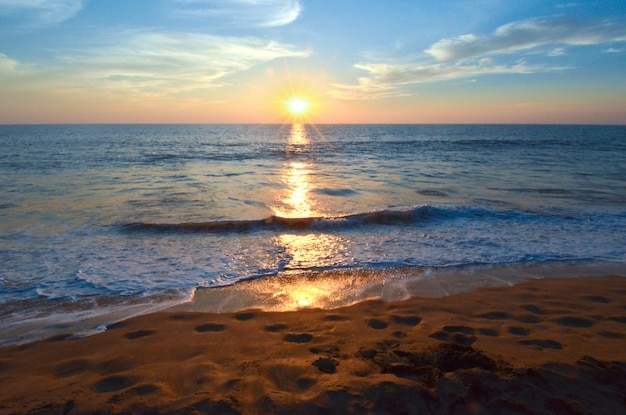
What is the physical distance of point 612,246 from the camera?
888 cm

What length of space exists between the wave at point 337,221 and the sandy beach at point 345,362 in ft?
16.7

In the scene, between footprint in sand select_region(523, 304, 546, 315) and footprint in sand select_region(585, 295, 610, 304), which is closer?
footprint in sand select_region(523, 304, 546, 315)

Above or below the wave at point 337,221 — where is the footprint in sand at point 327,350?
below

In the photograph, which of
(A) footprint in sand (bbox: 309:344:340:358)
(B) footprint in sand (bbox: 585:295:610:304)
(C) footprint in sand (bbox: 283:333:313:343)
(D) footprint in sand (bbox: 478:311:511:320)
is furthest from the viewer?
(B) footprint in sand (bbox: 585:295:610:304)

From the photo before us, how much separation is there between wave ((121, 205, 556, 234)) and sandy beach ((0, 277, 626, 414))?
5.10 meters

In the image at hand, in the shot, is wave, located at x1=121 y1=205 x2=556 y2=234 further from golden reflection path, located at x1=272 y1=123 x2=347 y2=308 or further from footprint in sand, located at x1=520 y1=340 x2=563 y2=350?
footprint in sand, located at x1=520 y1=340 x2=563 y2=350

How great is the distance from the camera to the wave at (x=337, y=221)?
34.0 feet

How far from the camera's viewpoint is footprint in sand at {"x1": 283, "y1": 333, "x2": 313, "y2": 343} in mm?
4621

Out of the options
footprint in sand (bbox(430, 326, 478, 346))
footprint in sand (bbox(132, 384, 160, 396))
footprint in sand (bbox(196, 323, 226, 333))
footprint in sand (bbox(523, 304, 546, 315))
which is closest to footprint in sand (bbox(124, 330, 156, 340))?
footprint in sand (bbox(196, 323, 226, 333))

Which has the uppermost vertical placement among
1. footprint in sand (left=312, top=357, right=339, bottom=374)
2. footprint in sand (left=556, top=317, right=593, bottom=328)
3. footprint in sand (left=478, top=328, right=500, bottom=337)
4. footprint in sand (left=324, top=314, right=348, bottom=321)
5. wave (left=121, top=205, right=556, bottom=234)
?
wave (left=121, top=205, right=556, bottom=234)

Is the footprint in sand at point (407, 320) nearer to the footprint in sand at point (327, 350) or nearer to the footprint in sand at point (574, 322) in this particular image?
the footprint in sand at point (327, 350)

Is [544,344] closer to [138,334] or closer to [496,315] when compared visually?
[496,315]

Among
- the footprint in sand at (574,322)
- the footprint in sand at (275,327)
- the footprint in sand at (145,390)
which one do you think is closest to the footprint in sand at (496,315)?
the footprint in sand at (574,322)

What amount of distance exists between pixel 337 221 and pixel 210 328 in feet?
21.3
